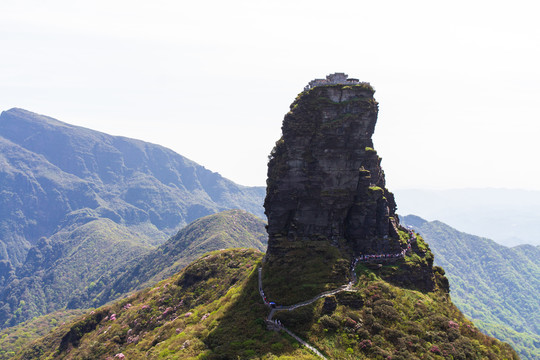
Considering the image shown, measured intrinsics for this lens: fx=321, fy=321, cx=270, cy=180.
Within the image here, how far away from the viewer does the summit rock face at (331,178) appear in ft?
223

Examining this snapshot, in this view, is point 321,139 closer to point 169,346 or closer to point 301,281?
point 301,281

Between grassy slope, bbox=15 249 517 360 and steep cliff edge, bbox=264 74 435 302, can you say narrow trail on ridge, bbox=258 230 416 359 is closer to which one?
grassy slope, bbox=15 249 517 360

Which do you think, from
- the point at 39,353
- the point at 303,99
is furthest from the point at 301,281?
the point at 39,353

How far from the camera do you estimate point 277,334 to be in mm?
53031

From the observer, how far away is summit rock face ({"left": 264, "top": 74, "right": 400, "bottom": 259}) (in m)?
68.0

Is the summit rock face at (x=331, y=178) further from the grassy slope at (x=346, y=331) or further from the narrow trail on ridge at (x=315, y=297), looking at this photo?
the grassy slope at (x=346, y=331)

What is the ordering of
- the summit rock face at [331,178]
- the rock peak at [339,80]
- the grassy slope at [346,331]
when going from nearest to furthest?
the grassy slope at [346,331] < the summit rock face at [331,178] < the rock peak at [339,80]

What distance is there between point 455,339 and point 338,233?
27202 millimetres

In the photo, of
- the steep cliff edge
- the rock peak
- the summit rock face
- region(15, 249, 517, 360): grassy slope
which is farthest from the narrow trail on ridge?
the rock peak

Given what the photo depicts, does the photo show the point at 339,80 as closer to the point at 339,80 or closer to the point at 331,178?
the point at 339,80

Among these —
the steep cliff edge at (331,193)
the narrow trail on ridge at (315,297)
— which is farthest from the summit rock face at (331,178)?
the narrow trail on ridge at (315,297)

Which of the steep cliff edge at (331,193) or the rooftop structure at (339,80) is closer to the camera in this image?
the steep cliff edge at (331,193)

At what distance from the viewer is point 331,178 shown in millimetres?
68062

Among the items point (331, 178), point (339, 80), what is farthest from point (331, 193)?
point (339, 80)
